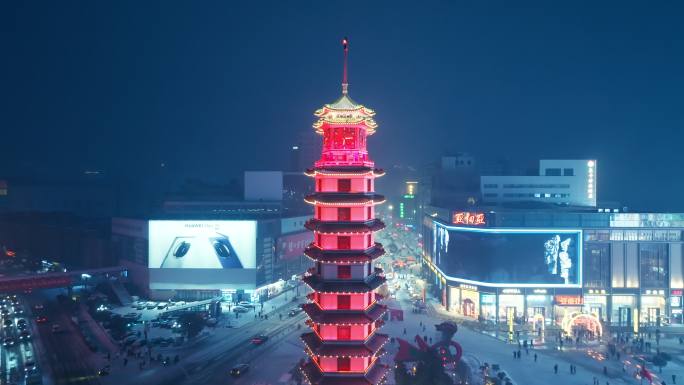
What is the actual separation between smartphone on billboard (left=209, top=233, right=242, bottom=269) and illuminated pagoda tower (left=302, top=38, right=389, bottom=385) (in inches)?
2016

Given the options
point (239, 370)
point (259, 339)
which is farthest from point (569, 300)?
point (239, 370)

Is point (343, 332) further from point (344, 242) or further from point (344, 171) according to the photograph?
point (344, 171)

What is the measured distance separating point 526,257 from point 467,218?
34.1 feet

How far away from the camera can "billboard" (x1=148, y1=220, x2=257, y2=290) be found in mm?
85125

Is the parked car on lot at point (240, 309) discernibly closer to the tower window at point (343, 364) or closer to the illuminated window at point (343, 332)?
the tower window at point (343, 364)

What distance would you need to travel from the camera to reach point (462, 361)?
5459 cm

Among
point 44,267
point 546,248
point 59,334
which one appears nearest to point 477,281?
point 546,248

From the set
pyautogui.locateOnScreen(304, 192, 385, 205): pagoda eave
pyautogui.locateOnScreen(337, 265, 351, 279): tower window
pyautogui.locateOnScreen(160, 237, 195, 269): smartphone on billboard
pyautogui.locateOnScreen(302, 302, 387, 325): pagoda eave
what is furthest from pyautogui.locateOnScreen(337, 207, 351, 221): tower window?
pyautogui.locateOnScreen(160, 237, 195, 269): smartphone on billboard

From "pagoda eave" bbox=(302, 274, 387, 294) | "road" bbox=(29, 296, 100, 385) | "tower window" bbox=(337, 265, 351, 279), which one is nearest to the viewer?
"pagoda eave" bbox=(302, 274, 387, 294)

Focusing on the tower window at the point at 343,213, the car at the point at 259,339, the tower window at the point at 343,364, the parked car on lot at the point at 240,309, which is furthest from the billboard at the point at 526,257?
the tower window at the point at 343,213

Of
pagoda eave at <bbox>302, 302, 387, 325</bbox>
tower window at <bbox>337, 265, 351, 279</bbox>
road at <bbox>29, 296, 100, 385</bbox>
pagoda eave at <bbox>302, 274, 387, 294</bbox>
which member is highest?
tower window at <bbox>337, 265, 351, 279</bbox>

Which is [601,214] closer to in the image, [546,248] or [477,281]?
[546,248]

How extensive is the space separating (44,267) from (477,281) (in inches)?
3640

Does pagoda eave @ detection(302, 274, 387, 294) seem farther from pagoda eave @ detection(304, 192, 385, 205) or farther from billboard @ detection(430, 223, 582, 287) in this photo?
billboard @ detection(430, 223, 582, 287)
